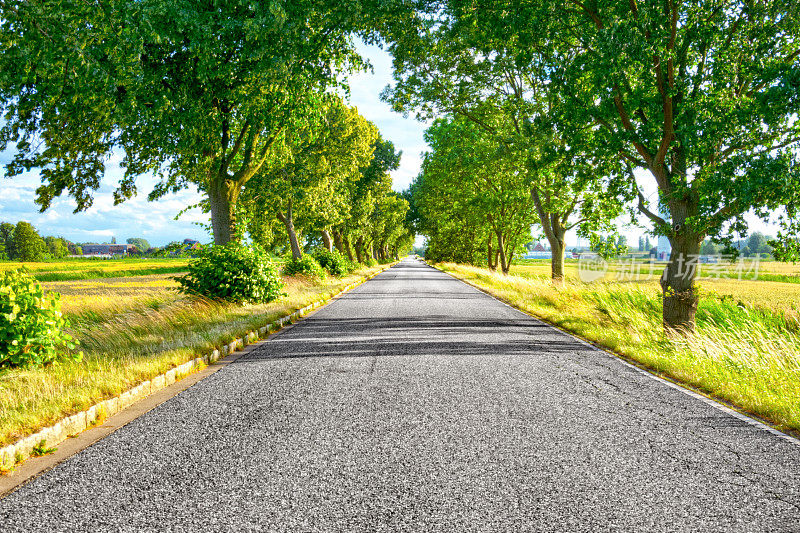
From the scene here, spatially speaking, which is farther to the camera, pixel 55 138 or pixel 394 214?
pixel 394 214

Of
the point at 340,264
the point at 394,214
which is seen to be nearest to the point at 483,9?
the point at 340,264

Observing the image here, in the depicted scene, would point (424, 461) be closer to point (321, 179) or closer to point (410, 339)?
point (410, 339)

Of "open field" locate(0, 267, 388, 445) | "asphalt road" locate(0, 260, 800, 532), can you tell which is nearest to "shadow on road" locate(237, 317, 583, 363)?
"open field" locate(0, 267, 388, 445)

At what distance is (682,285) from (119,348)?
10442 mm

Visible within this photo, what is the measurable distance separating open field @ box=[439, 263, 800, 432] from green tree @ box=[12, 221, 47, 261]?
9955 cm

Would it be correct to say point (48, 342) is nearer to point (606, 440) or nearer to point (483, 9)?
point (606, 440)

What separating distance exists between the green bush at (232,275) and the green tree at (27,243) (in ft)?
307

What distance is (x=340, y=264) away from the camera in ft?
93.5

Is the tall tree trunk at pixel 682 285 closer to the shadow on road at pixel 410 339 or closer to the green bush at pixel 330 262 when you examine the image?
the shadow on road at pixel 410 339

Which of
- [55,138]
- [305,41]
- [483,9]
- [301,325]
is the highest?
[483,9]

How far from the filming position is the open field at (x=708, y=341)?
5.52 m

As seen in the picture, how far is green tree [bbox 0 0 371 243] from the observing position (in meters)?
7.61

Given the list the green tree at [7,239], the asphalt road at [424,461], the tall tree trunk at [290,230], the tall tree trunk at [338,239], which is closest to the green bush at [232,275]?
the asphalt road at [424,461]

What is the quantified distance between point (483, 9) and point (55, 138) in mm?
11150
